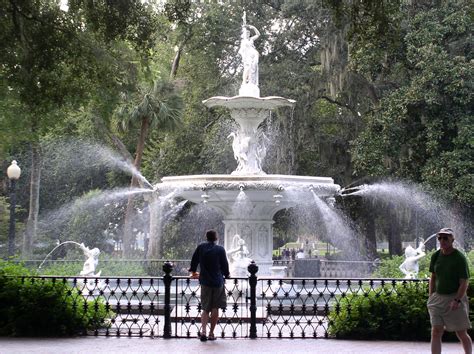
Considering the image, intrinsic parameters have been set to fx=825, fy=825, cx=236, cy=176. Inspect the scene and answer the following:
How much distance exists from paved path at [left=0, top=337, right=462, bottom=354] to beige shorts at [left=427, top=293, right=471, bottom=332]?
148 centimetres

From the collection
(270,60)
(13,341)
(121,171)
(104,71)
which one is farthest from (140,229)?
(13,341)

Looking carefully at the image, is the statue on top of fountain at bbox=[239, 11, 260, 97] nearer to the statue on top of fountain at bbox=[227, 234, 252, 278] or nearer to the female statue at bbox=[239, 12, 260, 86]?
the female statue at bbox=[239, 12, 260, 86]

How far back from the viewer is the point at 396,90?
1132 inches

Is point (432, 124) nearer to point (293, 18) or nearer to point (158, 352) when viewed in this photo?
point (293, 18)

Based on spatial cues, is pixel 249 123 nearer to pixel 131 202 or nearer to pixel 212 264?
pixel 212 264

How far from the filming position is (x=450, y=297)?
29.8 feet

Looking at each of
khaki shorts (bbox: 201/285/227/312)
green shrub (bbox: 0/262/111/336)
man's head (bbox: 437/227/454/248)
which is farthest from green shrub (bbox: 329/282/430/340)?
green shrub (bbox: 0/262/111/336)

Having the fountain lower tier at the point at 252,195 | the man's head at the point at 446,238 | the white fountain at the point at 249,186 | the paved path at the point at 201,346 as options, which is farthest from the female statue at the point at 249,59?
the man's head at the point at 446,238

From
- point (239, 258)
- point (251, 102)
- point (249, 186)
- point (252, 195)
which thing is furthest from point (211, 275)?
point (251, 102)

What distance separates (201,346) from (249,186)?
697cm

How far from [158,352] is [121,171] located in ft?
94.4

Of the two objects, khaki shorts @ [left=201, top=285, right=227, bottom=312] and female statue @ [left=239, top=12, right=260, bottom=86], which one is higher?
female statue @ [left=239, top=12, right=260, bottom=86]

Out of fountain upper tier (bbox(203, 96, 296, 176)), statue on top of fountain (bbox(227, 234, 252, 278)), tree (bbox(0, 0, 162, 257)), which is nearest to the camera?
tree (bbox(0, 0, 162, 257))

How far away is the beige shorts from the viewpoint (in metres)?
9.05
